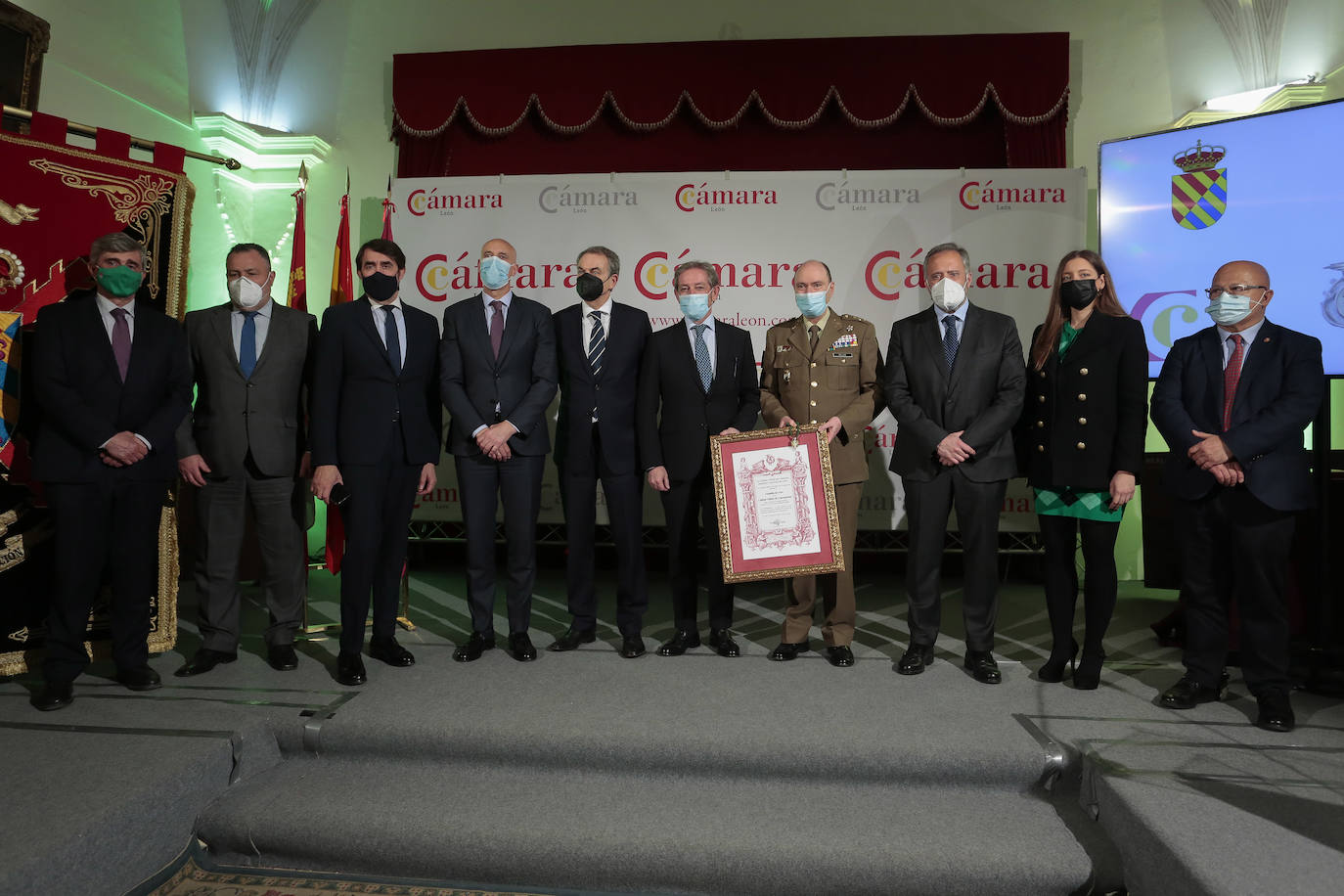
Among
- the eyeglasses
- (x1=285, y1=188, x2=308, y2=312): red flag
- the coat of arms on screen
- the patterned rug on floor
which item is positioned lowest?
the patterned rug on floor

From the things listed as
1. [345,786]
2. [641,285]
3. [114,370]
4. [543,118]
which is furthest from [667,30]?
[345,786]

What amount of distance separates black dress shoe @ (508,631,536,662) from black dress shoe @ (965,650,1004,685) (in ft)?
5.66

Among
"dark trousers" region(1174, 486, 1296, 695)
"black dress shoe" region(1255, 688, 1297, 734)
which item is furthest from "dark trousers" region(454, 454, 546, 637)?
"black dress shoe" region(1255, 688, 1297, 734)

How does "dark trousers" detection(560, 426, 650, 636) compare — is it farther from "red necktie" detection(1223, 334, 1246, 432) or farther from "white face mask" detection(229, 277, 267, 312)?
"red necktie" detection(1223, 334, 1246, 432)

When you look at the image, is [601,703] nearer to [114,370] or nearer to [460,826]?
[460,826]

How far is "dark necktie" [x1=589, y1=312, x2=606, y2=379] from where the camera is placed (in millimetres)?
3367

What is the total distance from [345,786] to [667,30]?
496cm

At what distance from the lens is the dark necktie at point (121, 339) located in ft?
9.87

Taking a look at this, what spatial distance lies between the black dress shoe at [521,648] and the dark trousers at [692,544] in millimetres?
616

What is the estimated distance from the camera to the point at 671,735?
258 cm

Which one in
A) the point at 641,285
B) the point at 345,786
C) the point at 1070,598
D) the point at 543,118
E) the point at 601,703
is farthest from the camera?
the point at 543,118

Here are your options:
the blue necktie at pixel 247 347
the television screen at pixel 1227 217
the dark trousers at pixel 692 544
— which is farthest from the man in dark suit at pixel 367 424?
the television screen at pixel 1227 217

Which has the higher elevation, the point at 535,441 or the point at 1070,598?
the point at 535,441

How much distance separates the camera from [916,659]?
126 inches
